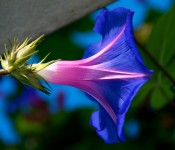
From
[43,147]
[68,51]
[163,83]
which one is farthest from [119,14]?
[43,147]

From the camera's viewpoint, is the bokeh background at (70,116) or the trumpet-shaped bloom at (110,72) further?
the bokeh background at (70,116)

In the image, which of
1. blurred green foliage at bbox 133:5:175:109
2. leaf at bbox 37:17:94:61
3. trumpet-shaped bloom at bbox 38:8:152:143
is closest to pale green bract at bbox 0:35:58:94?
trumpet-shaped bloom at bbox 38:8:152:143

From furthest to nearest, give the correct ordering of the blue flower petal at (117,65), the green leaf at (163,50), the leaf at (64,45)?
the leaf at (64,45) → the green leaf at (163,50) → the blue flower petal at (117,65)

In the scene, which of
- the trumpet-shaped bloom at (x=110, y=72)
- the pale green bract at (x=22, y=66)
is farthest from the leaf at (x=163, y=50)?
the pale green bract at (x=22, y=66)

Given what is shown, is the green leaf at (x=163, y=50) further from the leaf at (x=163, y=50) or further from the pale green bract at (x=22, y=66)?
the pale green bract at (x=22, y=66)

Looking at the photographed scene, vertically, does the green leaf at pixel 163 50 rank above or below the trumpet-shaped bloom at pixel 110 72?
below

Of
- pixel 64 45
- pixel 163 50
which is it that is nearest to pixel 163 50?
pixel 163 50

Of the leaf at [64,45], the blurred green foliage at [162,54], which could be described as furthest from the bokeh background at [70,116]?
the blurred green foliage at [162,54]

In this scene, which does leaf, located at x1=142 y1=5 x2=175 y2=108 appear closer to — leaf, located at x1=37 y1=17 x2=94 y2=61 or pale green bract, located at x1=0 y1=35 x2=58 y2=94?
pale green bract, located at x1=0 y1=35 x2=58 y2=94

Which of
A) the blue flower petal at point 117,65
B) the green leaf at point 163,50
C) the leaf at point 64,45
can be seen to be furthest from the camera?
the leaf at point 64,45
